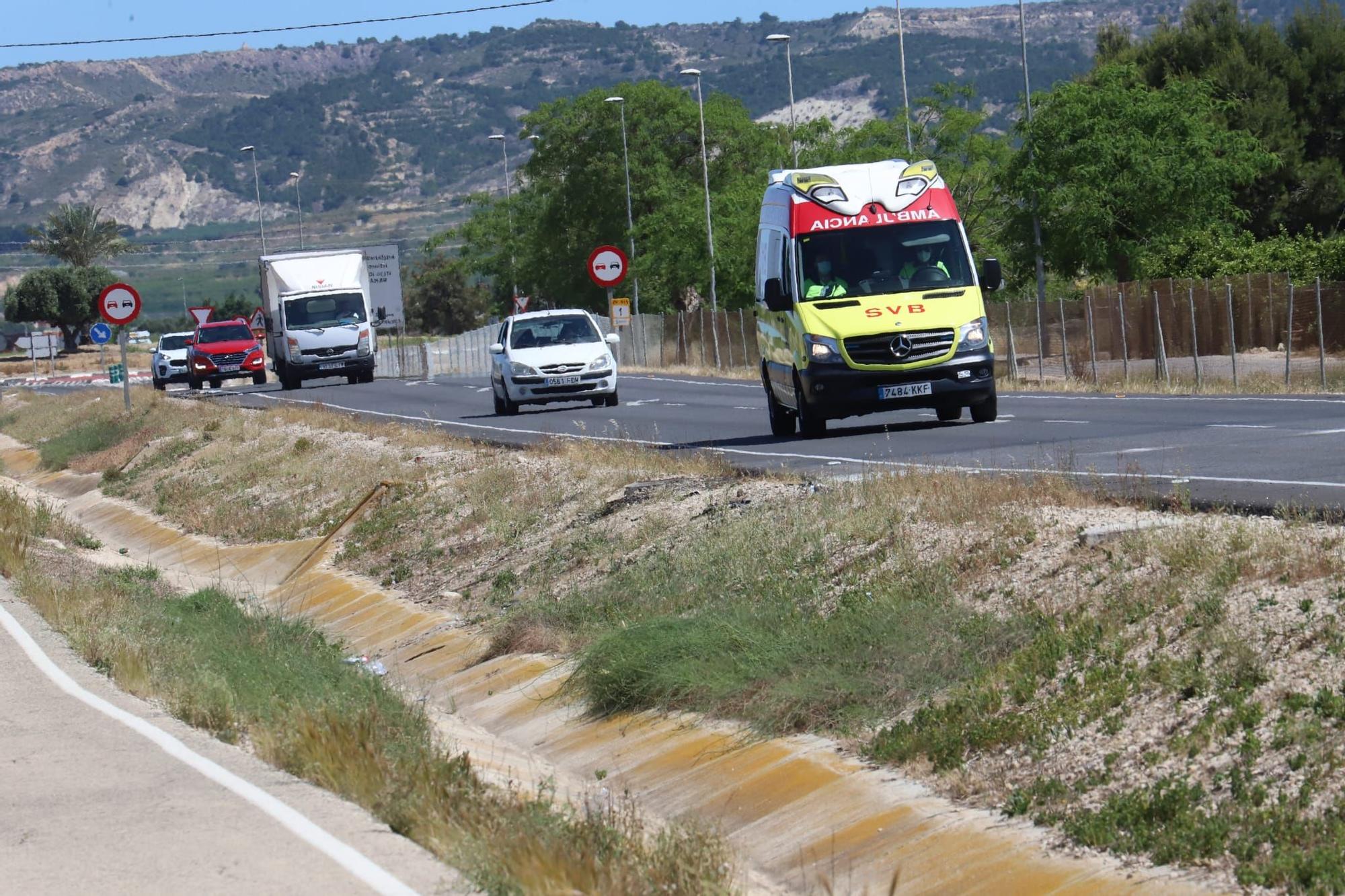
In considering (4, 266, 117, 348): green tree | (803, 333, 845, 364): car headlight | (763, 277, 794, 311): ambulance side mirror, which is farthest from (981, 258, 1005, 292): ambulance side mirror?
(4, 266, 117, 348): green tree

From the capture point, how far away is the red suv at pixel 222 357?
57.3m

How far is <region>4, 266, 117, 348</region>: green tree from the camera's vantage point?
5084 inches

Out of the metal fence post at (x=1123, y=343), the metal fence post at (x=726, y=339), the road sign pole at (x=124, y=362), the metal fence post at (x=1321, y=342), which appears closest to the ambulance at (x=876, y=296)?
the metal fence post at (x=1321, y=342)

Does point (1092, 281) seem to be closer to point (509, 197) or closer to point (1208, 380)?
point (1208, 380)

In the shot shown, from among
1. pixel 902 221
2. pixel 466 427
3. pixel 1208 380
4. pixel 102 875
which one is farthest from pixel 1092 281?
pixel 102 875

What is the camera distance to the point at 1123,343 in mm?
39469

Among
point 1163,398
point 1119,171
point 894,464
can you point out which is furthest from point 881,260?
point 1119,171

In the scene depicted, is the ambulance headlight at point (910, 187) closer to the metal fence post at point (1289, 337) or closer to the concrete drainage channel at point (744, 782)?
the concrete drainage channel at point (744, 782)

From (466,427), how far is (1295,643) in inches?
951

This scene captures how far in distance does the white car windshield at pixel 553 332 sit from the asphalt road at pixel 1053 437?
52.3 inches

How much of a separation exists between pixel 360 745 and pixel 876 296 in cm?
1446

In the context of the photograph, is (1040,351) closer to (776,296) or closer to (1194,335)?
(1194,335)

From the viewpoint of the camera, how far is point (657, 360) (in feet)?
219

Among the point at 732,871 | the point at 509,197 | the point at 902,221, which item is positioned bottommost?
the point at 732,871
